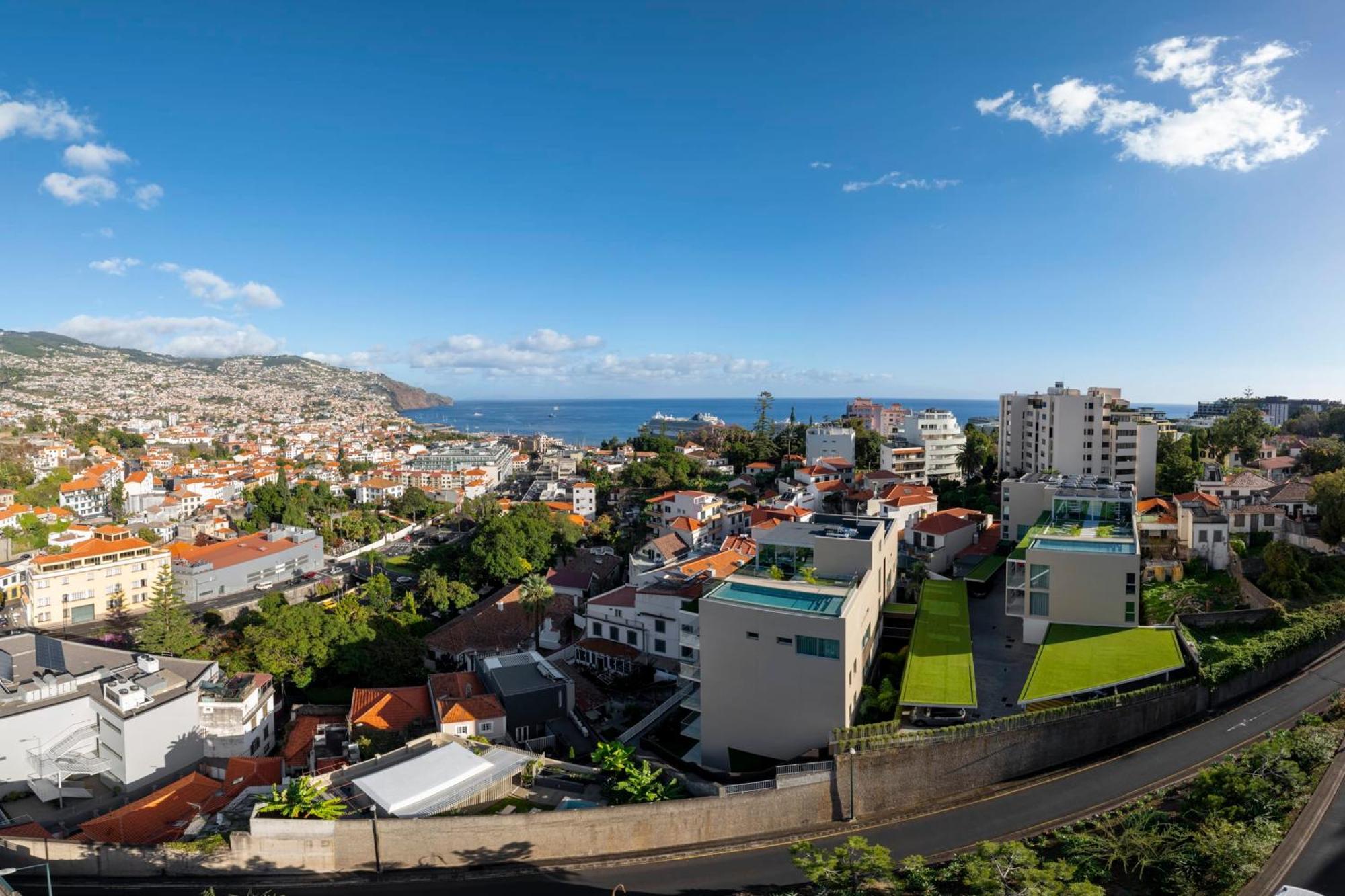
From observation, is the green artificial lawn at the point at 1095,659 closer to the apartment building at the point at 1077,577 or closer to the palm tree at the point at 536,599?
the apartment building at the point at 1077,577

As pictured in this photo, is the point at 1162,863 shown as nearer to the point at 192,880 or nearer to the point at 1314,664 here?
the point at 1314,664

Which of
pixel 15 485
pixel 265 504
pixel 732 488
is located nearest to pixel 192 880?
pixel 732 488

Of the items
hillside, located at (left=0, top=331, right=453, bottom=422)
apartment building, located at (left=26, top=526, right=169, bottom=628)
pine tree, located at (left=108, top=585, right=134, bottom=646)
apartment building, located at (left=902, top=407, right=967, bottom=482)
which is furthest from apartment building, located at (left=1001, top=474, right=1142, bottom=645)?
hillside, located at (left=0, top=331, right=453, bottom=422)

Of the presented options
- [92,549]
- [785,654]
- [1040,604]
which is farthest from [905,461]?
[92,549]

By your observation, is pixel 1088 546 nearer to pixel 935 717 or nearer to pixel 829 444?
pixel 935 717

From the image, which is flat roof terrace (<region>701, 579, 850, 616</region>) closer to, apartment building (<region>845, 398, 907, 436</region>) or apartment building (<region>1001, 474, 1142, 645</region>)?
apartment building (<region>1001, 474, 1142, 645</region>)

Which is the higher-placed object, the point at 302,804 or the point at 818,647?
the point at 818,647
